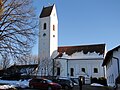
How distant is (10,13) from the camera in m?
31.8

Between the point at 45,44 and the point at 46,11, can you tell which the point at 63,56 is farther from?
the point at 46,11

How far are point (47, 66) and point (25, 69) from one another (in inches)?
297

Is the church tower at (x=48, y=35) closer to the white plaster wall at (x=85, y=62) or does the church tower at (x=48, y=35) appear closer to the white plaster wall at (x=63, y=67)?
the white plaster wall at (x=63, y=67)

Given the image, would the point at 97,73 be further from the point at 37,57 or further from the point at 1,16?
the point at 1,16

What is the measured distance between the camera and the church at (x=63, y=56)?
90062mm

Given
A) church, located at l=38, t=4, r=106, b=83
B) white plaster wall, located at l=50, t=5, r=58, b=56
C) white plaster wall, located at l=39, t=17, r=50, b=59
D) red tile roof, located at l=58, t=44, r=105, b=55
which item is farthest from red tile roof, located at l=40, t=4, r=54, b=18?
red tile roof, located at l=58, t=44, r=105, b=55

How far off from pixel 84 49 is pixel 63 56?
824cm

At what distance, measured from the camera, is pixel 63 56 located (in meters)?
96.2

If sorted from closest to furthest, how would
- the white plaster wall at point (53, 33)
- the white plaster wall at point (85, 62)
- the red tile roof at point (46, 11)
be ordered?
the white plaster wall at point (85, 62) → the white plaster wall at point (53, 33) → the red tile roof at point (46, 11)

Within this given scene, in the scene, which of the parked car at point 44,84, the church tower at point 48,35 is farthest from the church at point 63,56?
the parked car at point 44,84

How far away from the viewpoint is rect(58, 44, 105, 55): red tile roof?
93.1m

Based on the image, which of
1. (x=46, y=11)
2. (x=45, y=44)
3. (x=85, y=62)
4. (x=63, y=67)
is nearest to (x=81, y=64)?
(x=85, y=62)

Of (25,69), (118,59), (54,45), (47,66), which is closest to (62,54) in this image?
(54,45)

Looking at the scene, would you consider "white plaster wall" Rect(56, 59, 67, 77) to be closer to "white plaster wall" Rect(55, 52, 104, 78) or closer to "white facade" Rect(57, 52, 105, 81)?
"white facade" Rect(57, 52, 105, 81)
